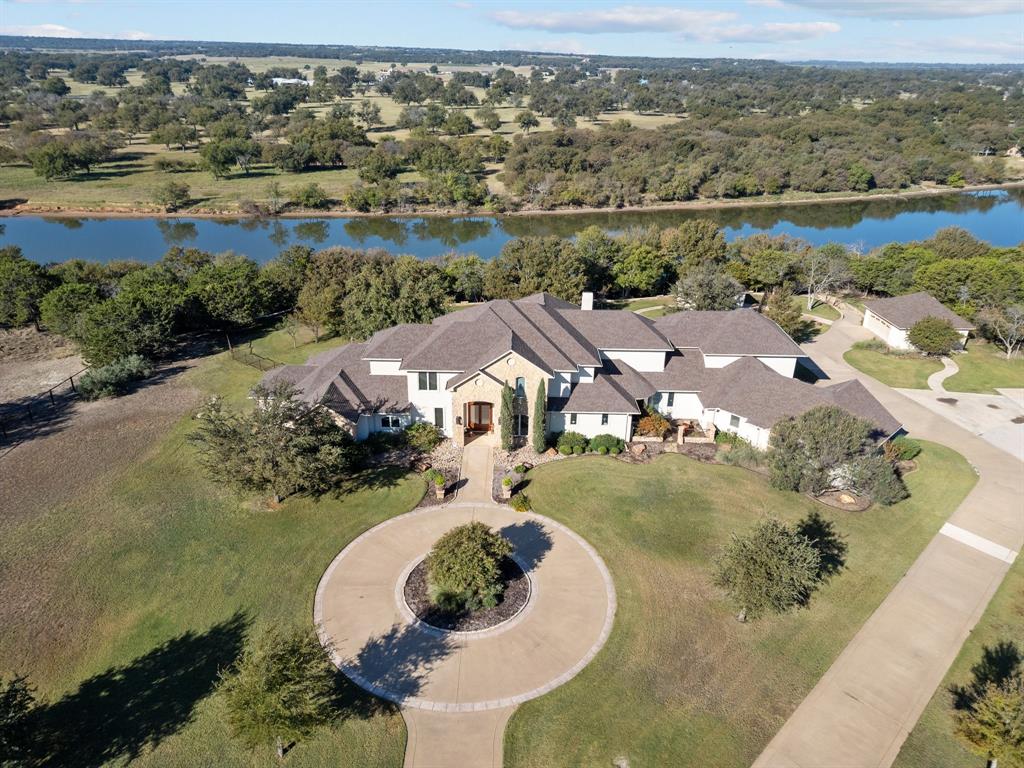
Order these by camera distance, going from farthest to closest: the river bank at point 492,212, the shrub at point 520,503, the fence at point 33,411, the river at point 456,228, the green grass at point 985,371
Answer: the river bank at point 492,212 < the river at point 456,228 < the green grass at point 985,371 < the fence at point 33,411 < the shrub at point 520,503

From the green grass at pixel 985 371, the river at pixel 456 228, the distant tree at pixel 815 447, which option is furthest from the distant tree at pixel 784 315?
the river at pixel 456 228

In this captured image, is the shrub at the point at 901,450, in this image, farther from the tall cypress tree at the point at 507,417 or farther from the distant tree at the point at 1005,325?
the distant tree at the point at 1005,325

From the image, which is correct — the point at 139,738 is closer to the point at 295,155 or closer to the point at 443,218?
the point at 443,218

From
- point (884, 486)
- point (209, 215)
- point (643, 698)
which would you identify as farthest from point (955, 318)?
point (209, 215)

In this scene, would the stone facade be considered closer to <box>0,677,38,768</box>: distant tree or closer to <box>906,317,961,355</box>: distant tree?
<box>0,677,38,768</box>: distant tree

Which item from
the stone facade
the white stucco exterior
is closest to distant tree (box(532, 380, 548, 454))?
the stone facade
